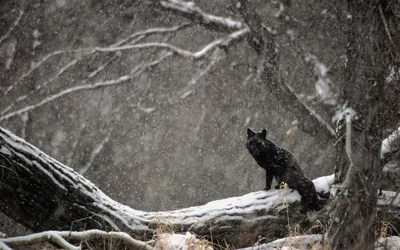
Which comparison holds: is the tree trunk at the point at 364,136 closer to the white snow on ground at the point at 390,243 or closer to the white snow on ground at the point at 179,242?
the white snow on ground at the point at 390,243

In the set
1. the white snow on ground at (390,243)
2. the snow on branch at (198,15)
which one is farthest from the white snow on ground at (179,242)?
the snow on branch at (198,15)

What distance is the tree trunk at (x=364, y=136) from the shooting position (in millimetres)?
4348

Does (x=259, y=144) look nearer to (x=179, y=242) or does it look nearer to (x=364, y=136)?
(x=179, y=242)

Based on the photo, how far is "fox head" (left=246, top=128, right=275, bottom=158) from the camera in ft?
21.7

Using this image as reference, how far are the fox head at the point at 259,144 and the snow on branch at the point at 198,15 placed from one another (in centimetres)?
309

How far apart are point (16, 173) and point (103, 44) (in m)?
14.5

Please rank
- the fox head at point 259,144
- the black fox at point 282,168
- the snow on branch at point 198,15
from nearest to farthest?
1. the black fox at point 282,168
2. the fox head at point 259,144
3. the snow on branch at point 198,15

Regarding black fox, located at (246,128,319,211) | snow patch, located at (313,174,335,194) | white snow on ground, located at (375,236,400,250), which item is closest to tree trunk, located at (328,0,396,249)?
white snow on ground, located at (375,236,400,250)

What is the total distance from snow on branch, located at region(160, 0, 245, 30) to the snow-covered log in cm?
443

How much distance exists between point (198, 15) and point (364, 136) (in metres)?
5.55

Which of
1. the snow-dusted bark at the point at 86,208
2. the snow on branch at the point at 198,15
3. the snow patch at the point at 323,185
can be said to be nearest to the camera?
the snow-dusted bark at the point at 86,208

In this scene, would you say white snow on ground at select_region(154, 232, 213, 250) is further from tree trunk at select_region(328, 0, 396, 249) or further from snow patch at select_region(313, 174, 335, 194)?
snow patch at select_region(313, 174, 335, 194)

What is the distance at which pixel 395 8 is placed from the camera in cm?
434

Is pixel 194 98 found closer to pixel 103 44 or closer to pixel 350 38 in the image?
pixel 103 44
